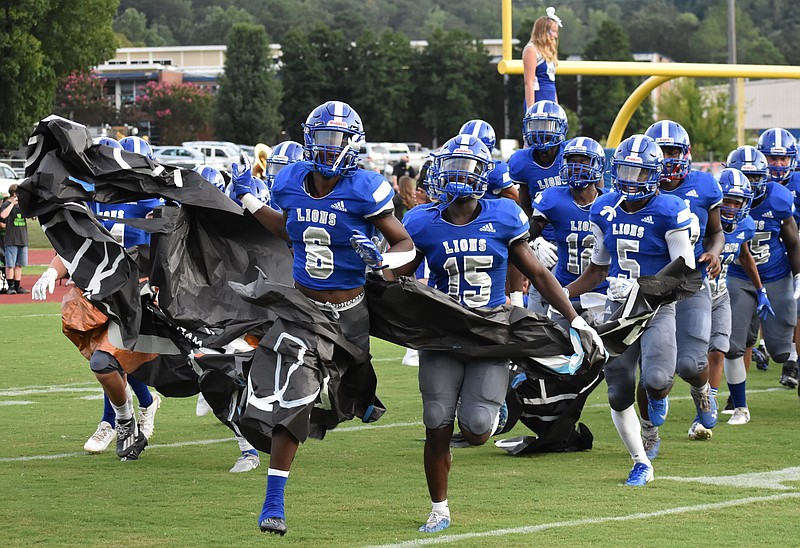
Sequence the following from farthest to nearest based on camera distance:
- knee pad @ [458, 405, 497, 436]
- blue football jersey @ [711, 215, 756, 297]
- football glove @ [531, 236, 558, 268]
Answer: blue football jersey @ [711, 215, 756, 297], football glove @ [531, 236, 558, 268], knee pad @ [458, 405, 497, 436]

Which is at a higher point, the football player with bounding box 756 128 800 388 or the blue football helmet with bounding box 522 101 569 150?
A: the blue football helmet with bounding box 522 101 569 150

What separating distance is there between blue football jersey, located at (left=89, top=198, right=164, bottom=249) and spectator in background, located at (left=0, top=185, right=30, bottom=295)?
1170 centimetres

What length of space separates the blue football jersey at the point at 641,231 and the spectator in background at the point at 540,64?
268 centimetres

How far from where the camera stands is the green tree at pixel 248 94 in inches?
2662

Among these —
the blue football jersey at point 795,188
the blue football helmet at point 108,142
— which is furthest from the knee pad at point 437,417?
the blue football jersey at point 795,188

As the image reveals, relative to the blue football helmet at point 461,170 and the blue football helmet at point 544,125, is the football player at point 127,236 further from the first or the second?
the blue football helmet at point 544,125

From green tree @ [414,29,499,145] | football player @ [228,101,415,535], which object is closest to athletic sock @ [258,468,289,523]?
football player @ [228,101,415,535]

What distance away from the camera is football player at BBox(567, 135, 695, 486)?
7.11 meters

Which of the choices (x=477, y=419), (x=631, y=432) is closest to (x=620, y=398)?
(x=631, y=432)

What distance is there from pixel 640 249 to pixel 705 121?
49563 millimetres

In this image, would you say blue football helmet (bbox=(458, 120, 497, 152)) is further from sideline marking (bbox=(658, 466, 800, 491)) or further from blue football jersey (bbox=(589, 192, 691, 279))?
sideline marking (bbox=(658, 466, 800, 491))

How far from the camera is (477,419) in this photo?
6031mm

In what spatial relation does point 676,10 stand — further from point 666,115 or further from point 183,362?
point 183,362

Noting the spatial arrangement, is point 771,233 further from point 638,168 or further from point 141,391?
point 141,391
